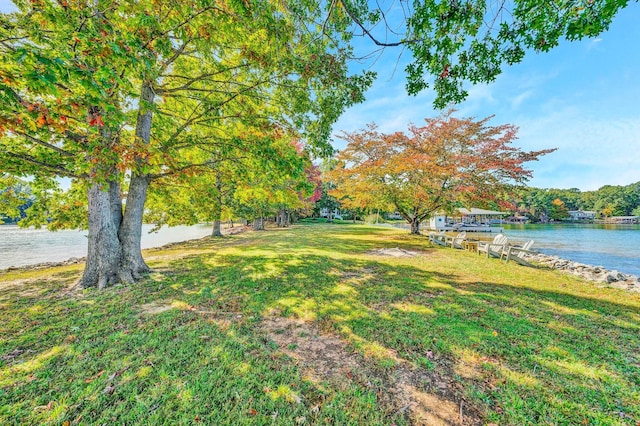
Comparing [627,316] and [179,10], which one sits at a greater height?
[179,10]

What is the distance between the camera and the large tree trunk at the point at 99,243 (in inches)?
219

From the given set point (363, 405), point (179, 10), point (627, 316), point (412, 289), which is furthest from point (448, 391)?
point (179, 10)

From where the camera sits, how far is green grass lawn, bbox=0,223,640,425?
2.17 m

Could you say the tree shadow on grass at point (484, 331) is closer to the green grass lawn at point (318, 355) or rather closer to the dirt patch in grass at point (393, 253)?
the green grass lawn at point (318, 355)

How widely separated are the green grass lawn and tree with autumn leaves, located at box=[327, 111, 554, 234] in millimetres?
9341

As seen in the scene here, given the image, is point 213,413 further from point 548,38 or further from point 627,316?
point 627,316

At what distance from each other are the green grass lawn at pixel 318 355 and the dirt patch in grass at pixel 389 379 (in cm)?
2

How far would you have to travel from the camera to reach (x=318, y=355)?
301cm

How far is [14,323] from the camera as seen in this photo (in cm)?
377

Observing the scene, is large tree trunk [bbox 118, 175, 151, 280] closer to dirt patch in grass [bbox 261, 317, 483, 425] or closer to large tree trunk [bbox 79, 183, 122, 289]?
large tree trunk [bbox 79, 183, 122, 289]

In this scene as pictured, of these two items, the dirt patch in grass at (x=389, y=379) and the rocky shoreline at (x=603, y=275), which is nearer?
the dirt patch in grass at (x=389, y=379)

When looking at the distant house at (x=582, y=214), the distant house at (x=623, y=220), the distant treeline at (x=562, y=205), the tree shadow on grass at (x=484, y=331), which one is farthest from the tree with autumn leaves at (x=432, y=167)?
the distant house at (x=582, y=214)

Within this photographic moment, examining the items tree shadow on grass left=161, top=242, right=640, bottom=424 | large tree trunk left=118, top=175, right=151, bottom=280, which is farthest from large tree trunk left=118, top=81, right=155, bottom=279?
tree shadow on grass left=161, top=242, right=640, bottom=424

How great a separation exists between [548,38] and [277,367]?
6085 mm
